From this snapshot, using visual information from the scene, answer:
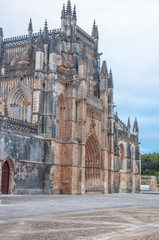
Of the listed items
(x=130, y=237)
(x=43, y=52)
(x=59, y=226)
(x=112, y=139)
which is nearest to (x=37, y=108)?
(x=43, y=52)

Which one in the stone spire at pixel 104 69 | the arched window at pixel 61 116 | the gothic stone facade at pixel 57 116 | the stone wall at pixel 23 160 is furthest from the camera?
the stone spire at pixel 104 69

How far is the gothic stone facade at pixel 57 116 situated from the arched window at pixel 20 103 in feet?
0.29

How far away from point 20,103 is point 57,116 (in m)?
3.61

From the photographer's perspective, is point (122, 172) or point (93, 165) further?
point (122, 172)

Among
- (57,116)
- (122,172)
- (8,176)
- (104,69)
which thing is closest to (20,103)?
(57,116)

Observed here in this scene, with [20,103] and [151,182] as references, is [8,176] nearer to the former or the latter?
[20,103]

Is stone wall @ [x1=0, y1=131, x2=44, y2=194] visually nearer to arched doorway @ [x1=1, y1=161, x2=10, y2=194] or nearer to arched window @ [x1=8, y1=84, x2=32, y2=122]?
arched doorway @ [x1=1, y1=161, x2=10, y2=194]

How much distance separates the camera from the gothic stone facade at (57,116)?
27.5 m

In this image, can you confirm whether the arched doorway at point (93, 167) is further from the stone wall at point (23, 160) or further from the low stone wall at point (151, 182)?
the low stone wall at point (151, 182)

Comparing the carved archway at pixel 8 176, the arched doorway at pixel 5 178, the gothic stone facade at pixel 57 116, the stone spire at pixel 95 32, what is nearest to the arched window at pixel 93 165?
the gothic stone facade at pixel 57 116

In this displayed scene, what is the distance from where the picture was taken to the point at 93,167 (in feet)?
131

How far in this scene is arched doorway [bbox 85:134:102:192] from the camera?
129ft

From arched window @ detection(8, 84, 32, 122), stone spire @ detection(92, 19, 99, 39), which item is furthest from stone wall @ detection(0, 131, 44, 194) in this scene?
stone spire @ detection(92, 19, 99, 39)

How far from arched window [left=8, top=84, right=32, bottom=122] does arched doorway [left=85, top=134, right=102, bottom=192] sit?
9665 millimetres
